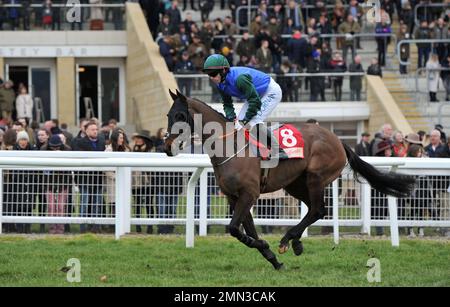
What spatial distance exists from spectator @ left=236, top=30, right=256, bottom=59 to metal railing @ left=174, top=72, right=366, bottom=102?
1.20 m

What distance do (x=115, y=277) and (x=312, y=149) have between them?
7.50ft

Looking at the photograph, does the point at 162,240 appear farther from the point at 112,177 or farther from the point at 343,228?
the point at 343,228

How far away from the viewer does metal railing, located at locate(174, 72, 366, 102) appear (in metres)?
21.7

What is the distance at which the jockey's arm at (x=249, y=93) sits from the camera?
964 centimetres

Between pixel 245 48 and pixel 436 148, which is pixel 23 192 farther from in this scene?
pixel 245 48

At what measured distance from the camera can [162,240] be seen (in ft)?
38.0

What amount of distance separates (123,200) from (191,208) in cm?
101

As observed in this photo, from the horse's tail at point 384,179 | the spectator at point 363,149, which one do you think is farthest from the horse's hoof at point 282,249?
the spectator at point 363,149

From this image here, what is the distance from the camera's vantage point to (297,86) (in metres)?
22.3

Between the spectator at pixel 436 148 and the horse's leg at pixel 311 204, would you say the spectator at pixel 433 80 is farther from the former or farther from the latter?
the horse's leg at pixel 311 204

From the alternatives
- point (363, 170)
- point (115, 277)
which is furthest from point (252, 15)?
point (115, 277)

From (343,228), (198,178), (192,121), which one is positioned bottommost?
(343,228)

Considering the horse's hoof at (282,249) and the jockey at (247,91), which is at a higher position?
the jockey at (247,91)

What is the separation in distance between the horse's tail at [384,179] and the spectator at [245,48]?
12.3m
